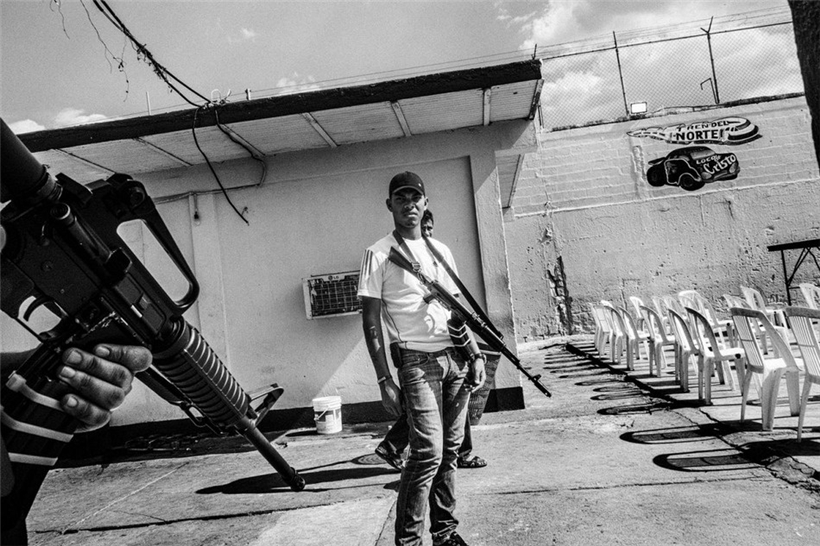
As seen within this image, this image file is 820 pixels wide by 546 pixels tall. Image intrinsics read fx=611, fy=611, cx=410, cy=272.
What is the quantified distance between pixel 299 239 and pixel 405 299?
4632 mm

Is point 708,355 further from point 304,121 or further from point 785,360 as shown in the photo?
point 304,121

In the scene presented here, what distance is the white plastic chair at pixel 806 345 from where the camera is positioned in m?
4.46

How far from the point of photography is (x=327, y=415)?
267 inches

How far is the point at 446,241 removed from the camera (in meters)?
7.21

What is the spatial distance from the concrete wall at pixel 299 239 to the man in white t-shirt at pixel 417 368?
4055 mm

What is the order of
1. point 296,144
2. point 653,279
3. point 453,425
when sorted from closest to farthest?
point 453,425
point 296,144
point 653,279

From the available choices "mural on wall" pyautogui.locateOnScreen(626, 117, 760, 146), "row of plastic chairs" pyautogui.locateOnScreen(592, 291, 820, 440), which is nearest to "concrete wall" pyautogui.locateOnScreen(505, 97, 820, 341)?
"mural on wall" pyautogui.locateOnScreen(626, 117, 760, 146)

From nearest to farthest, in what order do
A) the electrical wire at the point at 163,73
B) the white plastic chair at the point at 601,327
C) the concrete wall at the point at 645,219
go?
the electrical wire at the point at 163,73 < the white plastic chair at the point at 601,327 < the concrete wall at the point at 645,219

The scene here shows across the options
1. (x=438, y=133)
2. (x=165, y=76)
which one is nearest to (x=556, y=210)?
(x=438, y=133)

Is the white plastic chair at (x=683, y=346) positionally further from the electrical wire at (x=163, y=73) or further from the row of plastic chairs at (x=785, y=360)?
the electrical wire at (x=163, y=73)

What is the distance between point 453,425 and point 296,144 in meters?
4.99

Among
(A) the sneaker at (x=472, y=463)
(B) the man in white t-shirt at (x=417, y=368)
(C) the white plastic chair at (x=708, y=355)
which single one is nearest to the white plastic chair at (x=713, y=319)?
(C) the white plastic chair at (x=708, y=355)

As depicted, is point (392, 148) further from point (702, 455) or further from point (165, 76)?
point (702, 455)

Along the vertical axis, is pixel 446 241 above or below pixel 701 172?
below
